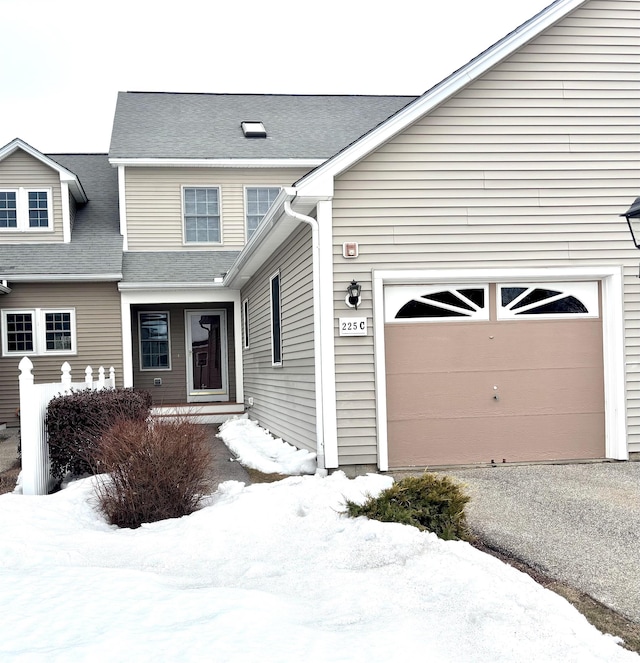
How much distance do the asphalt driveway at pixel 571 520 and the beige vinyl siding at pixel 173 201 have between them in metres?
10.6

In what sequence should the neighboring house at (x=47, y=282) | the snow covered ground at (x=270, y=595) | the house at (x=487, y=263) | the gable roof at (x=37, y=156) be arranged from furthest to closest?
the gable roof at (x=37, y=156)
the neighboring house at (x=47, y=282)
the house at (x=487, y=263)
the snow covered ground at (x=270, y=595)

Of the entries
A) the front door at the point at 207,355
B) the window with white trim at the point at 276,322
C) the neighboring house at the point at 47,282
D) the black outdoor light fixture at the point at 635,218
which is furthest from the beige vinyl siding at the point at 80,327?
the black outdoor light fixture at the point at 635,218

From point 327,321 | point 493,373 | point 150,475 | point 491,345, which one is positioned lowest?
point 150,475

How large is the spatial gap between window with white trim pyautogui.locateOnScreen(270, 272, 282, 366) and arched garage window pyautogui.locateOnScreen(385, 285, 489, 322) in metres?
2.83

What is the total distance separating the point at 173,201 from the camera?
16.8 m

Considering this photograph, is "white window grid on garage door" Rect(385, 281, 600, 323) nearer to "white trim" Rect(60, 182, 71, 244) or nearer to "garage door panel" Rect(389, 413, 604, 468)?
"garage door panel" Rect(389, 413, 604, 468)

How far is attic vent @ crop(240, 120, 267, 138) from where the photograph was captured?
699 inches

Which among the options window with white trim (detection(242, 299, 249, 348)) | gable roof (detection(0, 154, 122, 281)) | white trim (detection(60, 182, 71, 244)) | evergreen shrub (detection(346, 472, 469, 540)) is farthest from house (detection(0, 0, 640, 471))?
white trim (detection(60, 182, 71, 244))

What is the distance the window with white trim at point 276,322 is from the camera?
1090cm

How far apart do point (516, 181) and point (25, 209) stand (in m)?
12.1

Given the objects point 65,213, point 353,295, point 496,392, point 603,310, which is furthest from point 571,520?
point 65,213

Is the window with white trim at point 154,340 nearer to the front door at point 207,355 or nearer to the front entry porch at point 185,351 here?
the front entry porch at point 185,351

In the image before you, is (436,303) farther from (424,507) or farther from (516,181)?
(424,507)

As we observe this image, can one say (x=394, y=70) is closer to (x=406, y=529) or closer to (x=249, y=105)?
(x=249, y=105)
